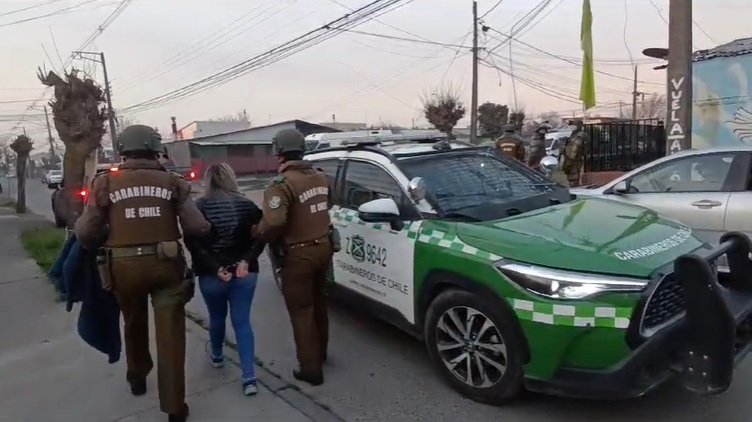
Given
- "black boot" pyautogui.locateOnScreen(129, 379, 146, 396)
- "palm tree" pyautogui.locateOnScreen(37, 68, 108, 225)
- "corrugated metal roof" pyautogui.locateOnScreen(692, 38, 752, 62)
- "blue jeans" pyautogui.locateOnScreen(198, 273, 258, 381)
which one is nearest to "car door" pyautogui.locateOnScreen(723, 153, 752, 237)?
"blue jeans" pyautogui.locateOnScreen(198, 273, 258, 381)

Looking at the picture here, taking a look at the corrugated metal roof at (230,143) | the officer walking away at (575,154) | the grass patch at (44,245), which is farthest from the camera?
the corrugated metal roof at (230,143)

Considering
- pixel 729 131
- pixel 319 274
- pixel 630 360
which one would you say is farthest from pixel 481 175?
pixel 729 131

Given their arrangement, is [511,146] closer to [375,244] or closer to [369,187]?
[369,187]

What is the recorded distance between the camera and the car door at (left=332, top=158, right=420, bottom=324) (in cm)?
374

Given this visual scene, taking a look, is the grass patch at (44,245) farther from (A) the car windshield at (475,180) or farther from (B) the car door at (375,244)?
(A) the car windshield at (475,180)

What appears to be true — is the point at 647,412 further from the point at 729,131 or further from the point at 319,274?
the point at 729,131

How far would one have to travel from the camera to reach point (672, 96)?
296 inches

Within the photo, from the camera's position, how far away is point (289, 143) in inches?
142

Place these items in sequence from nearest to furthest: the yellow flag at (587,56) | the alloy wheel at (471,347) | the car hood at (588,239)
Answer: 1. the car hood at (588,239)
2. the alloy wheel at (471,347)
3. the yellow flag at (587,56)

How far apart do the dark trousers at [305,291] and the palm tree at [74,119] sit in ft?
29.4

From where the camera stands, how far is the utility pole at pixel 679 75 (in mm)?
7237

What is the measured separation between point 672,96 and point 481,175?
493 cm

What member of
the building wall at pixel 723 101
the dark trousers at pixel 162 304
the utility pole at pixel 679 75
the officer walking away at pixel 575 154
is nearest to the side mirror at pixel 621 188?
the utility pole at pixel 679 75

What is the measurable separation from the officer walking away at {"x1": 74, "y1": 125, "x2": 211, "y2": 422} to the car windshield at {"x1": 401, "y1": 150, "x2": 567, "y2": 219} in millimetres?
1614
